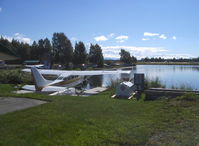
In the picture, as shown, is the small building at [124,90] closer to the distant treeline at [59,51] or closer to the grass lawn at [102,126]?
the grass lawn at [102,126]

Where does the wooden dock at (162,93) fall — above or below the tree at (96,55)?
below

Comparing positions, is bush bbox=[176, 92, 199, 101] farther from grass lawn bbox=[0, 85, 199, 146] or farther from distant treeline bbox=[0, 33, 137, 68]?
distant treeline bbox=[0, 33, 137, 68]

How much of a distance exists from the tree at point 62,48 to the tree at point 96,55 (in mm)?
10317

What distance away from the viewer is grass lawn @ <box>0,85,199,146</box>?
4203 millimetres

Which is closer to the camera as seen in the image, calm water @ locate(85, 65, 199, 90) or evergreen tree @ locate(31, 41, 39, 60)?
calm water @ locate(85, 65, 199, 90)

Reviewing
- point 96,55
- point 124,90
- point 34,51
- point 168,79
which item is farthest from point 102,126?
point 34,51

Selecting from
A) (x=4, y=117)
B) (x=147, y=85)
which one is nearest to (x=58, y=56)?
(x=147, y=85)

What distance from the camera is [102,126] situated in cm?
506

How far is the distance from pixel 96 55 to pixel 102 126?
61.4m

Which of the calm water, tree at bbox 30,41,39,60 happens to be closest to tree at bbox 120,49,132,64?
tree at bbox 30,41,39,60

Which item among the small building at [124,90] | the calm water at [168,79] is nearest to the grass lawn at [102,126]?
the small building at [124,90]

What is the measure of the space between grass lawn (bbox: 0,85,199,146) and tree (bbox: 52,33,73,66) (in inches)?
2006

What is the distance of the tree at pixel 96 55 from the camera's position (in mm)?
65250

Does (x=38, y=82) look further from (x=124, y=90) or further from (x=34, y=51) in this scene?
(x=34, y=51)
